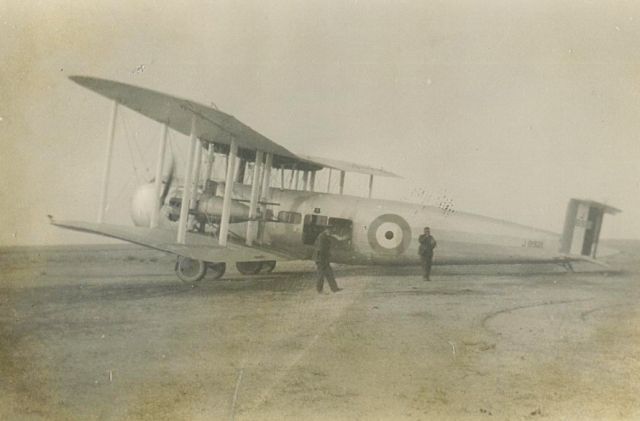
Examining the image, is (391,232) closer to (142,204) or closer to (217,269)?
(217,269)

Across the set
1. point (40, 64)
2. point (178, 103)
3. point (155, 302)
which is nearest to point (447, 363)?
point (155, 302)

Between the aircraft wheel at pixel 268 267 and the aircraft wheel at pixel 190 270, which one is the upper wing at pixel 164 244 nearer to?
the aircraft wheel at pixel 190 270

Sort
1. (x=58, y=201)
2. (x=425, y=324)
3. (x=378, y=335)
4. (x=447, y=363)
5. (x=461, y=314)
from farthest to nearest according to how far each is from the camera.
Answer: (x=58, y=201), (x=461, y=314), (x=425, y=324), (x=378, y=335), (x=447, y=363)

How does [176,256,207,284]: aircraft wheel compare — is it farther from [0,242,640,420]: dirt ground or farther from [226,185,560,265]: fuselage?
[0,242,640,420]: dirt ground

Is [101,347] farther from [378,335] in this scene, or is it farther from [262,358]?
[378,335]

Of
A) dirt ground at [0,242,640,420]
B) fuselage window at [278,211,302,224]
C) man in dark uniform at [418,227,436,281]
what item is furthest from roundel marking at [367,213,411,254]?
dirt ground at [0,242,640,420]

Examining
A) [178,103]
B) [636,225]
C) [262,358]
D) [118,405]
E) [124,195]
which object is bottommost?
[118,405]
